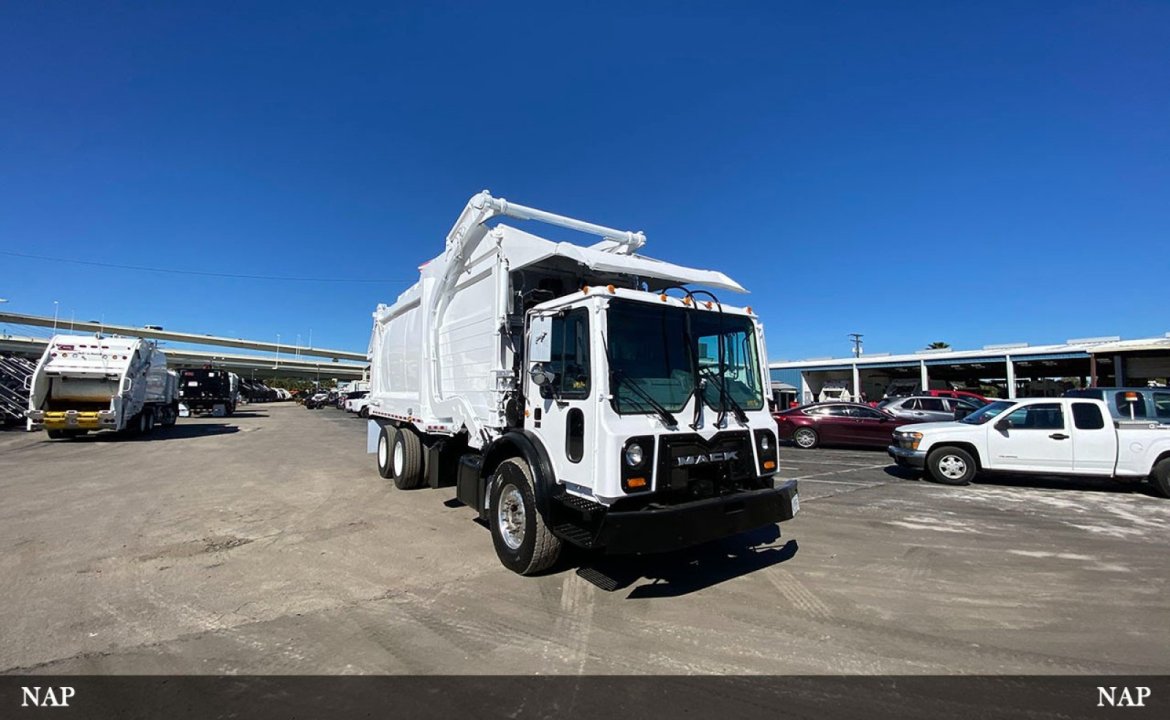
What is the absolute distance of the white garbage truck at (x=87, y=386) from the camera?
1596cm

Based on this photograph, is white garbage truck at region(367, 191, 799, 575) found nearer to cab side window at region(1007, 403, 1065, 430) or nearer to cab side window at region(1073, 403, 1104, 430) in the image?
cab side window at region(1007, 403, 1065, 430)

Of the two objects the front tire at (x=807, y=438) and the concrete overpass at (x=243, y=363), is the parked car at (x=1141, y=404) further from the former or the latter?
the concrete overpass at (x=243, y=363)

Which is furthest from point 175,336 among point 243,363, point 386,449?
point 386,449

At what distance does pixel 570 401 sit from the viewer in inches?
179

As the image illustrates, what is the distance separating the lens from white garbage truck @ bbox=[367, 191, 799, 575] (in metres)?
4.18

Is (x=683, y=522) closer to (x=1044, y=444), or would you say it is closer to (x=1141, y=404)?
(x=1044, y=444)

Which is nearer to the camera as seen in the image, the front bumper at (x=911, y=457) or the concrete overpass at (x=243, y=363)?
the front bumper at (x=911, y=457)

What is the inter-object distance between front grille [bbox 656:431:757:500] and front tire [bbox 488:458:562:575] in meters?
1.21

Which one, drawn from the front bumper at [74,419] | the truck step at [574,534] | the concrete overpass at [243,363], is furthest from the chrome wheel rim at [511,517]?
the concrete overpass at [243,363]

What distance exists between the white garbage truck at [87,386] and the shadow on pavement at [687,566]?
1877 cm

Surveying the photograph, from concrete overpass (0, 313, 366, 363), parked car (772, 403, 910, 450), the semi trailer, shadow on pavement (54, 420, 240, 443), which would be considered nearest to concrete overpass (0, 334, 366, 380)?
concrete overpass (0, 313, 366, 363)

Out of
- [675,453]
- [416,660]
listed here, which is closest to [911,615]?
[675,453]

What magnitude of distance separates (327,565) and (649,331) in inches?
155

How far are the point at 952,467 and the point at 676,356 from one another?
8.14 meters
